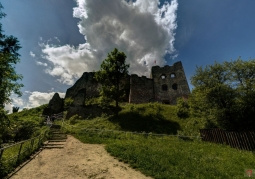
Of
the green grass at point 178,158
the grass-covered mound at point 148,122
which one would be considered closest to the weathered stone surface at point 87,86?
the grass-covered mound at point 148,122

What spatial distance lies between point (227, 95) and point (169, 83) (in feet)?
61.6

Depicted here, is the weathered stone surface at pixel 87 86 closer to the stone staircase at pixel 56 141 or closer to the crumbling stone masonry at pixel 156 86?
the crumbling stone masonry at pixel 156 86

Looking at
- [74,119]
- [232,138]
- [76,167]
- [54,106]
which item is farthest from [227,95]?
[54,106]

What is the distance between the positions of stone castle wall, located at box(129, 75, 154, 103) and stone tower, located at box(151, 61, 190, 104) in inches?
51.9

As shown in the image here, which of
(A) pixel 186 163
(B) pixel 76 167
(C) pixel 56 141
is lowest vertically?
(B) pixel 76 167

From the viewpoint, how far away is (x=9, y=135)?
12.9 metres

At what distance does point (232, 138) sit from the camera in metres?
10.4

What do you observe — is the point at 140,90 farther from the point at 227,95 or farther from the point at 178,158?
the point at 178,158

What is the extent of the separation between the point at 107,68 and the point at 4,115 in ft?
49.6

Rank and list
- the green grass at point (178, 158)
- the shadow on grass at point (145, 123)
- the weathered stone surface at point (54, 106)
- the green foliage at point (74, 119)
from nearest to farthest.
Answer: the green grass at point (178, 158)
the shadow on grass at point (145, 123)
the green foliage at point (74, 119)
the weathered stone surface at point (54, 106)

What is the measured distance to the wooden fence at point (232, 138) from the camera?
9461mm

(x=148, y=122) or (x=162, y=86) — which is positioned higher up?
(x=162, y=86)

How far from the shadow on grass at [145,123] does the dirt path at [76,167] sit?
7.45 meters

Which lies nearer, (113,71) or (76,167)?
(76,167)
